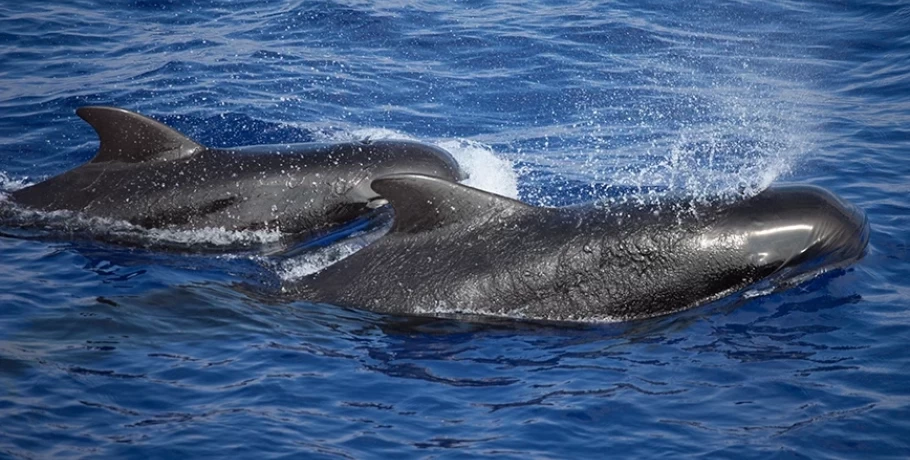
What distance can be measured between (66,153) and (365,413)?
10008mm

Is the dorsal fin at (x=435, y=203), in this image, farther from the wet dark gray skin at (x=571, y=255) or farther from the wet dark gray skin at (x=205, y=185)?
the wet dark gray skin at (x=205, y=185)

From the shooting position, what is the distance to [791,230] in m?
11.4

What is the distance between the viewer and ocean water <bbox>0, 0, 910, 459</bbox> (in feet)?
30.0

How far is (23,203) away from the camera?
1455cm

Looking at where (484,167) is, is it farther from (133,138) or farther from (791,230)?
(791,230)

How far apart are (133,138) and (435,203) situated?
16.1 feet

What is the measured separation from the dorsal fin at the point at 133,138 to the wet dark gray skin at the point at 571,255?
3938 mm

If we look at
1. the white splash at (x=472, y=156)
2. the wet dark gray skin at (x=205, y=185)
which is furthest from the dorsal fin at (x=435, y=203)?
the wet dark gray skin at (x=205, y=185)

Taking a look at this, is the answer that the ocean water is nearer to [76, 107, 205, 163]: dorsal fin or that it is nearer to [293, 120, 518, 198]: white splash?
[293, 120, 518, 198]: white splash

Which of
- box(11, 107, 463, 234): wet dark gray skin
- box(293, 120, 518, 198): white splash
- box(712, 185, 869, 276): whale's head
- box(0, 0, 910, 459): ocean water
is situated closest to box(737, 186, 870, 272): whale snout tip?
box(712, 185, 869, 276): whale's head

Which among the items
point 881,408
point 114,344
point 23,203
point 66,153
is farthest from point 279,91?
point 881,408

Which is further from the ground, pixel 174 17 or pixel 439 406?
pixel 174 17

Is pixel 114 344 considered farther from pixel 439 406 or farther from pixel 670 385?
pixel 670 385

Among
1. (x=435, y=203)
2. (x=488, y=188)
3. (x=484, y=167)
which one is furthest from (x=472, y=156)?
(x=435, y=203)
